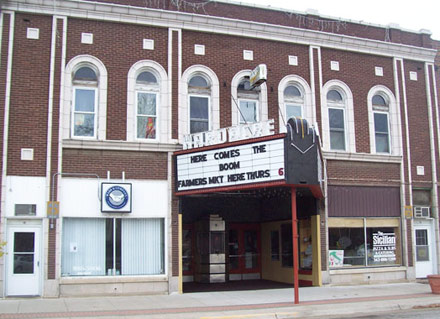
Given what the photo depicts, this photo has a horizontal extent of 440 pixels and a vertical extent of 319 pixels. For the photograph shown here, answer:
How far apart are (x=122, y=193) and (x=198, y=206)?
224 inches

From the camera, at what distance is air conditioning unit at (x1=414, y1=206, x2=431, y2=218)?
74.4 ft


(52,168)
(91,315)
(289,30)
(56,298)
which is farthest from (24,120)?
(289,30)

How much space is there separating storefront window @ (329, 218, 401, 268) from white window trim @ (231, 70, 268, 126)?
4.96m

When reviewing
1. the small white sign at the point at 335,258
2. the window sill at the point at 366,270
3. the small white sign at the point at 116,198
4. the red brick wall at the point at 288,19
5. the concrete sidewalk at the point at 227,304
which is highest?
the red brick wall at the point at 288,19

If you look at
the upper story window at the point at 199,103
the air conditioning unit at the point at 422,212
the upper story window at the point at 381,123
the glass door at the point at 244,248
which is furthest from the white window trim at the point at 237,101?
the air conditioning unit at the point at 422,212

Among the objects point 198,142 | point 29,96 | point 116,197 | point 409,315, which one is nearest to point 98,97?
point 29,96

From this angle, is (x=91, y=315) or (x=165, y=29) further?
(x=165, y=29)

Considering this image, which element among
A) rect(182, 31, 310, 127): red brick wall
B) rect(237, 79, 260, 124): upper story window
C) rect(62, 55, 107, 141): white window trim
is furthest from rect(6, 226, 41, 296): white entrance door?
rect(237, 79, 260, 124): upper story window

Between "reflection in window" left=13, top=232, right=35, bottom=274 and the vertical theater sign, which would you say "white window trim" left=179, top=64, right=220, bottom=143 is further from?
"reflection in window" left=13, top=232, right=35, bottom=274

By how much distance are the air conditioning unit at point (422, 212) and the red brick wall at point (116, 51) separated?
12.0 metres

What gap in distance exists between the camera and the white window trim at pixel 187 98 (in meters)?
19.5

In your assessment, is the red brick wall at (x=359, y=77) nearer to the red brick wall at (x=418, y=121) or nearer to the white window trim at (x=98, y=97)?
the red brick wall at (x=418, y=121)

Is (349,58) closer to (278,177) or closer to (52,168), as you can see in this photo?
(278,177)

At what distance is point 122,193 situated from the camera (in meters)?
18.3
